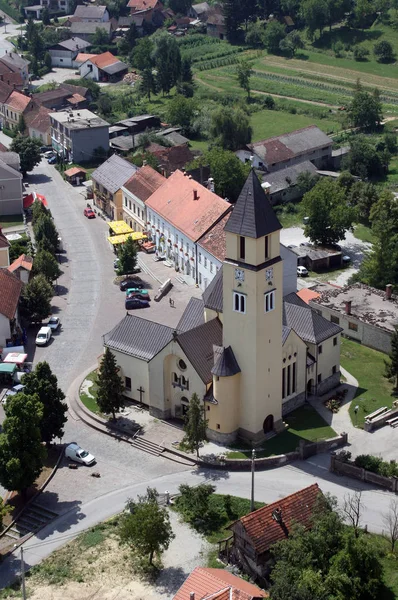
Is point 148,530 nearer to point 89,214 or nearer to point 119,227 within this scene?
point 119,227

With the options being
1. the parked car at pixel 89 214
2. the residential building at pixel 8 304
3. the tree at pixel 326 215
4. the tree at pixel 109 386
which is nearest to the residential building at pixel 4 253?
the residential building at pixel 8 304

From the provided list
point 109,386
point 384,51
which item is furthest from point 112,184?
point 384,51

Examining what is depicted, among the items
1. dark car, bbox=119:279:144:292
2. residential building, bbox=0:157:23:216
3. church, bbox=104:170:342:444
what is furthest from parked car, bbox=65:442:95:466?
residential building, bbox=0:157:23:216

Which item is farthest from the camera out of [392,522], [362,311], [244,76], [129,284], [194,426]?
[244,76]

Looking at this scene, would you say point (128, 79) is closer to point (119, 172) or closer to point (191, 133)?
point (191, 133)

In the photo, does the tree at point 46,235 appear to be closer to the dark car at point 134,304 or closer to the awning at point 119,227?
the awning at point 119,227

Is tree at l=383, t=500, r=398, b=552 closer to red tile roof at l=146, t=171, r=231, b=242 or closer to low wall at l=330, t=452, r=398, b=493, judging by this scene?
low wall at l=330, t=452, r=398, b=493

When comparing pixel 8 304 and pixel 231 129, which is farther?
pixel 231 129
